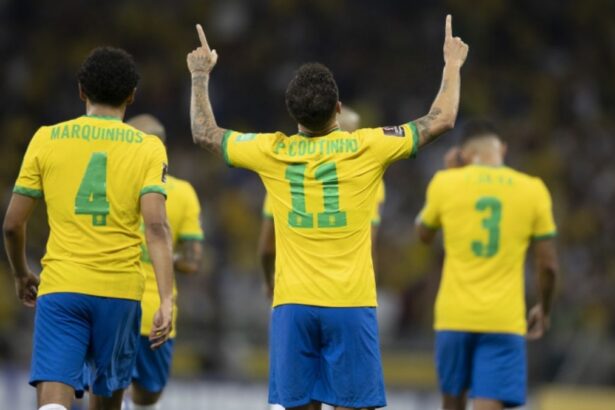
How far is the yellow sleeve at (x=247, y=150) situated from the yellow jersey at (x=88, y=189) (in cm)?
35

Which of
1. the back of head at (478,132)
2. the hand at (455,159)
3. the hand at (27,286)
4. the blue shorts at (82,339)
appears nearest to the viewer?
the blue shorts at (82,339)

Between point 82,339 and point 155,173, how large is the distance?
36.1 inches

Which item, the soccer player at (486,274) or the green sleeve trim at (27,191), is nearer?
the green sleeve trim at (27,191)

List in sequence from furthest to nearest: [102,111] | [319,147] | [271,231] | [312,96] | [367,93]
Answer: [367,93]
[271,231]
[102,111]
[319,147]
[312,96]

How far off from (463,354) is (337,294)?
245 cm

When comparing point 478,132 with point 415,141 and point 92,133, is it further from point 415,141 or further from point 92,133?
point 92,133

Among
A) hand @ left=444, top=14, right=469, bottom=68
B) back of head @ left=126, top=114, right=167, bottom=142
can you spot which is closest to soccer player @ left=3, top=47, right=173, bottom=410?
hand @ left=444, top=14, right=469, bottom=68

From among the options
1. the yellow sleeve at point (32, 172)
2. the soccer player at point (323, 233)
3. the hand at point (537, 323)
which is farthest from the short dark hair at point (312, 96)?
the hand at point (537, 323)

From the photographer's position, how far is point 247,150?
6516mm

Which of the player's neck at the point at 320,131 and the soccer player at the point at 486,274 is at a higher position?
the player's neck at the point at 320,131

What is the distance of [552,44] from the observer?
712 inches

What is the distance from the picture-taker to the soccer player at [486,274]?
27.9 ft

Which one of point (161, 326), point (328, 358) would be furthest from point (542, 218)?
point (161, 326)

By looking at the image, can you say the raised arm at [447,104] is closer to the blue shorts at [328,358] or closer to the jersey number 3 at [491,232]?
the blue shorts at [328,358]
